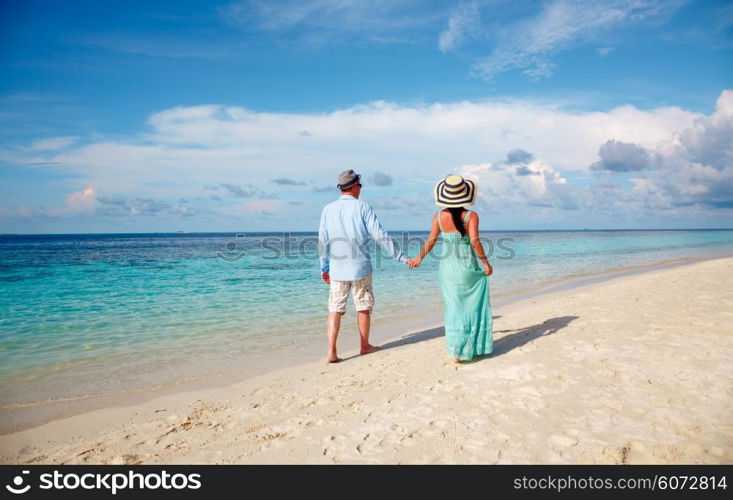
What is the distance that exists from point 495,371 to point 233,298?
8.62 m

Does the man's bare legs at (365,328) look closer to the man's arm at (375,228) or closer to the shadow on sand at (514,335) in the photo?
the shadow on sand at (514,335)

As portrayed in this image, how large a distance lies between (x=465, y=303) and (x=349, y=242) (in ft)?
5.60

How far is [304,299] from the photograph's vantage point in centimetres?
1120

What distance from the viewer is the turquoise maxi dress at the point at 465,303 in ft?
15.7

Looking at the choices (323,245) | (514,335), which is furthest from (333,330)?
(514,335)

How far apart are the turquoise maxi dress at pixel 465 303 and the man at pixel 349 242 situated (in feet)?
2.45

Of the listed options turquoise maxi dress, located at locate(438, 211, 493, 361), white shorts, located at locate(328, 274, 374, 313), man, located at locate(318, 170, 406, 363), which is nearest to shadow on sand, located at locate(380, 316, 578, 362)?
turquoise maxi dress, located at locate(438, 211, 493, 361)

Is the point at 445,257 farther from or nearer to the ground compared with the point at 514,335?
farther from the ground

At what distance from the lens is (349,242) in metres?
5.38

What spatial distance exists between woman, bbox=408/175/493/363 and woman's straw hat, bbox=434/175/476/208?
1 centimetres

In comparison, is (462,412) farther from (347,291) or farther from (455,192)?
(347,291)
